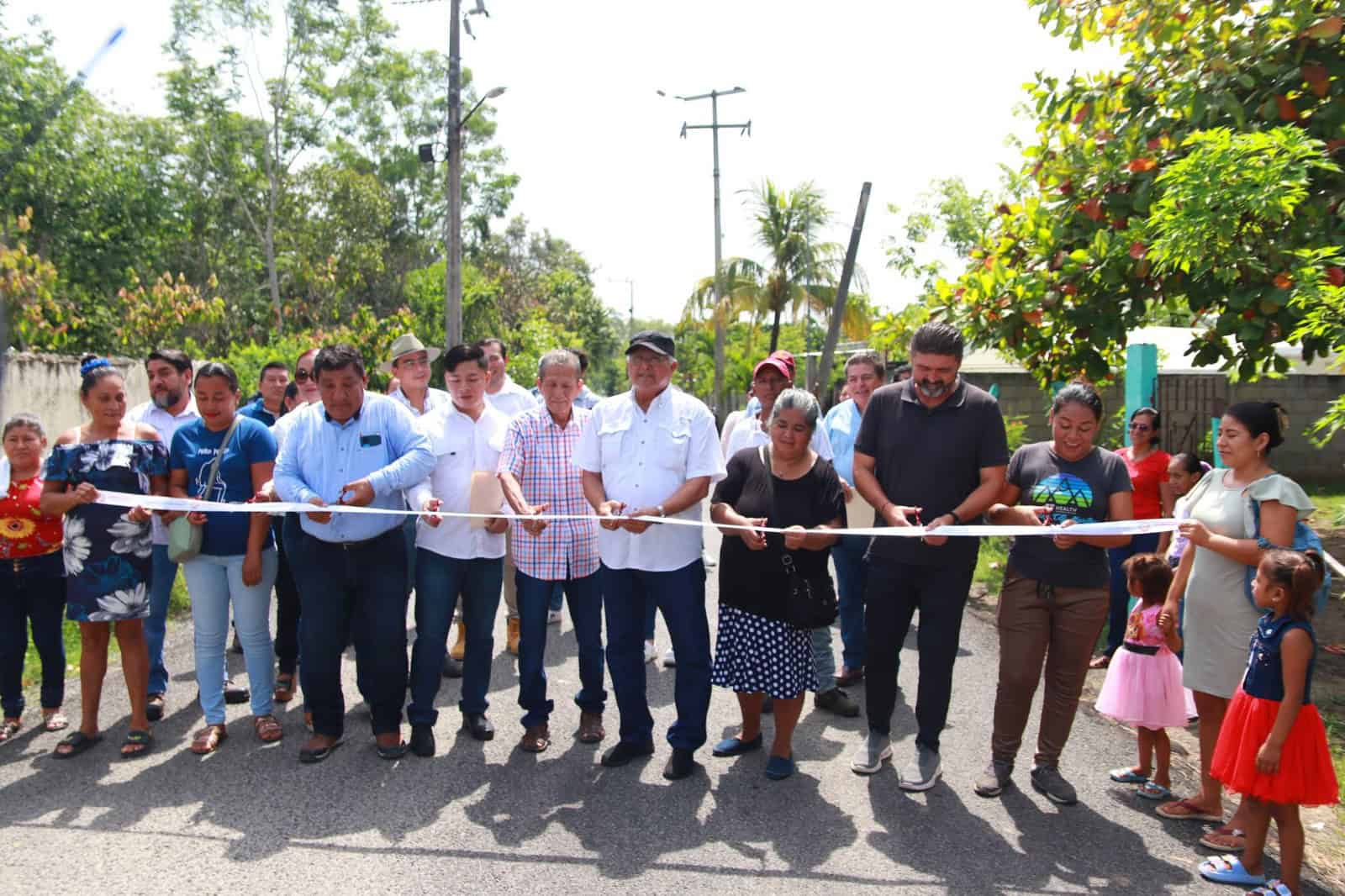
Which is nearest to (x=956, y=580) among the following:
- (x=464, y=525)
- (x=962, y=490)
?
(x=962, y=490)

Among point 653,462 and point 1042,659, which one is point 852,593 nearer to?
point 1042,659

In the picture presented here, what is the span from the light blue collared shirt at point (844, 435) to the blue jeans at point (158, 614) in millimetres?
3961

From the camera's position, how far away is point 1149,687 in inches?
178

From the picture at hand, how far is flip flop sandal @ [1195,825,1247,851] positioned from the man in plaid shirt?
2.70 metres

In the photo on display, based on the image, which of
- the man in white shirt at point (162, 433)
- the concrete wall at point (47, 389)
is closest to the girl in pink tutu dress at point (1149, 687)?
the man in white shirt at point (162, 433)

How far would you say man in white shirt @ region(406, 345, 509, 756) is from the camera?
5.06 metres

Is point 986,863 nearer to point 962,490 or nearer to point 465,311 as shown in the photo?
point 962,490

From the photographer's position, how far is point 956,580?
4.54 metres

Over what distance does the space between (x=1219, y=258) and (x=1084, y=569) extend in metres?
2.19

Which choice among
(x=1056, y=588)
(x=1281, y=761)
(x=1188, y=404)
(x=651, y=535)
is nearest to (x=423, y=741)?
(x=651, y=535)

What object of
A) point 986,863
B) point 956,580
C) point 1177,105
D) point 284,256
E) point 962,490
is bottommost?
point 986,863

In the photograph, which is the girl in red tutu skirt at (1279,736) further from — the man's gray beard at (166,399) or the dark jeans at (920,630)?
the man's gray beard at (166,399)

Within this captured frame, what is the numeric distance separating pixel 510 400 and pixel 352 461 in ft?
7.41

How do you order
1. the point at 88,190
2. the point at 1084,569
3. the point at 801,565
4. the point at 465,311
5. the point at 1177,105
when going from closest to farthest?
the point at 1084,569 → the point at 801,565 → the point at 1177,105 → the point at 88,190 → the point at 465,311
